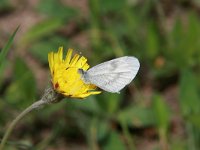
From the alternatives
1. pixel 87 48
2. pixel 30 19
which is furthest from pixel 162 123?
pixel 30 19

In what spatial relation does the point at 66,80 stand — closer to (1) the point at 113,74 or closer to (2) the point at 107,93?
(1) the point at 113,74

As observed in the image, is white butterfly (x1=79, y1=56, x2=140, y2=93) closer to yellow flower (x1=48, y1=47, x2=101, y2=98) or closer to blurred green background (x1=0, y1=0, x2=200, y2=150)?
yellow flower (x1=48, y1=47, x2=101, y2=98)

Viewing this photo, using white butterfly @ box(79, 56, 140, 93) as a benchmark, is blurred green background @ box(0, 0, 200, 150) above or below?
above

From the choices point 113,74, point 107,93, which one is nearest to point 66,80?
point 113,74

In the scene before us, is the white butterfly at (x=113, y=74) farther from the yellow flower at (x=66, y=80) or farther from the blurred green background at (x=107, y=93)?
the blurred green background at (x=107, y=93)

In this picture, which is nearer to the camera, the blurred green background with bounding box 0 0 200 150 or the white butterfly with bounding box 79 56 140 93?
the white butterfly with bounding box 79 56 140 93

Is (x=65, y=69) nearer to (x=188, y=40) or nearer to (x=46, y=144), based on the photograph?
(x=46, y=144)

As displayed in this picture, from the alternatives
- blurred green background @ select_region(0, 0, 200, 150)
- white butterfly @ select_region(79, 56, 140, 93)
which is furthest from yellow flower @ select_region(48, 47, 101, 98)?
blurred green background @ select_region(0, 0, 200, 150)
